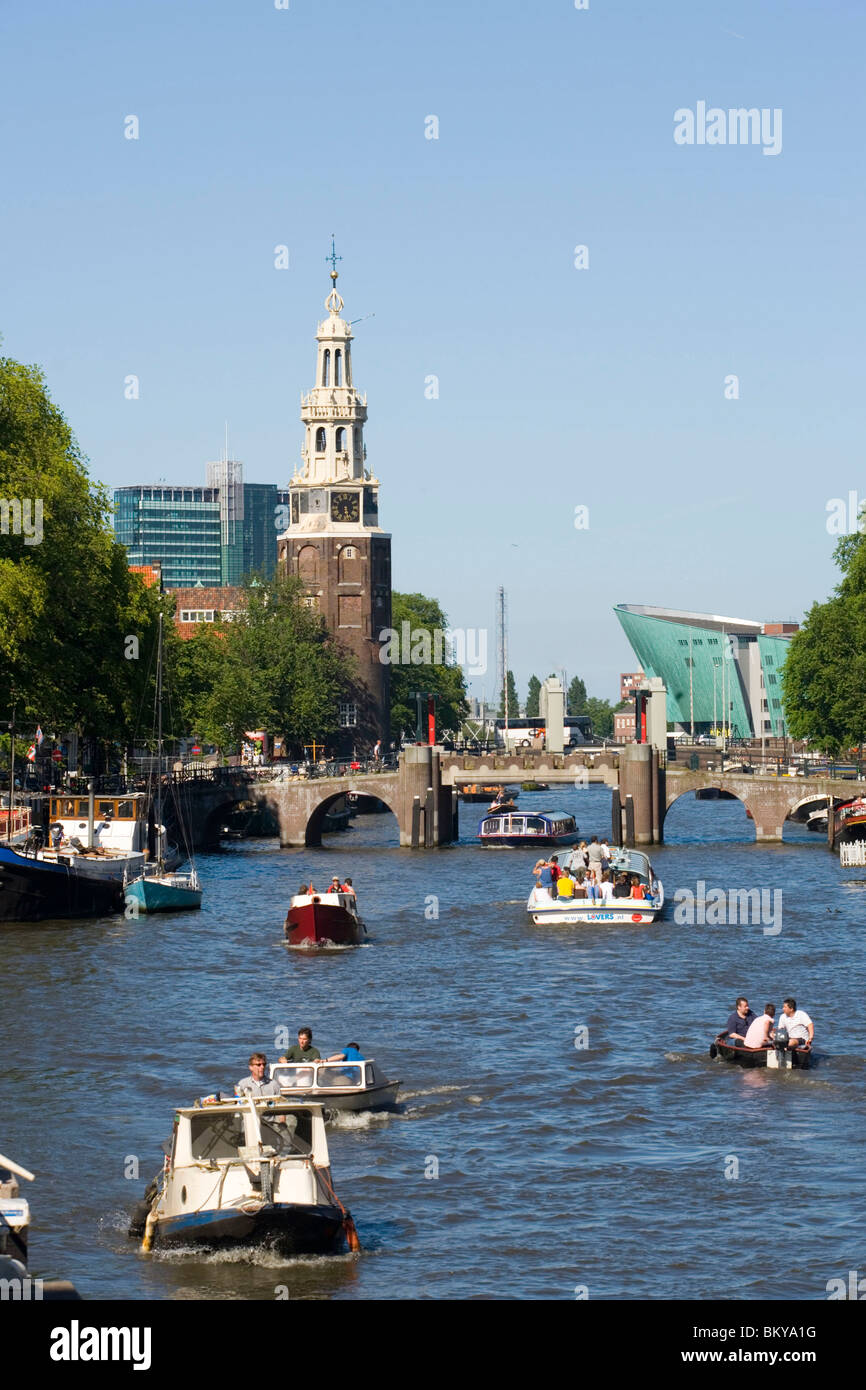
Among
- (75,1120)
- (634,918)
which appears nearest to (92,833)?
(634,918)

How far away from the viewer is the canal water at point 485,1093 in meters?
28.8

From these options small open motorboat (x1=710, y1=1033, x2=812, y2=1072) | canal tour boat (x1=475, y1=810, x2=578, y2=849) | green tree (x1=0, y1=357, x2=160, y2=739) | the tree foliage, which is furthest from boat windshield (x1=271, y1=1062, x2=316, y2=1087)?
the tree foliage

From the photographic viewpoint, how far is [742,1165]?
112 ft

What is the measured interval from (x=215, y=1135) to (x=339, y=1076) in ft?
28.9

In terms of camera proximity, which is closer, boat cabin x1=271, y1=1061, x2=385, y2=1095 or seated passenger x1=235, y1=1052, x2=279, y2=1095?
seated passenger x1=235, y1=1052, x2=279, y2=1095

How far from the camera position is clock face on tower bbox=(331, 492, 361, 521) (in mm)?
161125

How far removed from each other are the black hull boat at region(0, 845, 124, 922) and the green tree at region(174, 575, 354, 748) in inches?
2234

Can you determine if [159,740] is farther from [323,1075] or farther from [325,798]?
[323,1075]

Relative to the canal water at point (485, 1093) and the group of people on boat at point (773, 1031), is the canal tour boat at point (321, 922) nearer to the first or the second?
the canal water at point (485, 1093)

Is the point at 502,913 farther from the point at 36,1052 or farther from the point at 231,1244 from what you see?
the point at 231,1244

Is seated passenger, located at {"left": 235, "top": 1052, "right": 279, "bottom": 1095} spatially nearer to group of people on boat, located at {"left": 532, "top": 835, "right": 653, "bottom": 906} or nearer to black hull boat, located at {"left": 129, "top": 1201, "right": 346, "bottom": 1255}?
black hull boat, located at {"left": 129, "top": 1201, "right": 346, "bottom": 1255}

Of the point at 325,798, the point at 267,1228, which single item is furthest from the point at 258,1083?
the point at 325,798

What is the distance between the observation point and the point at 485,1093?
134ft
